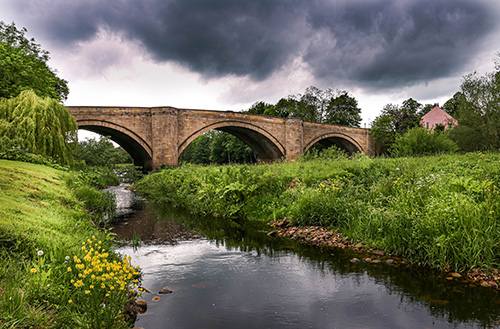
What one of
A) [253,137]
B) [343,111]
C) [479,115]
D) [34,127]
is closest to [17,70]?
[34,127]

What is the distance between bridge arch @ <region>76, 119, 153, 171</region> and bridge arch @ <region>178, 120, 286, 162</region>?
2.68 meters

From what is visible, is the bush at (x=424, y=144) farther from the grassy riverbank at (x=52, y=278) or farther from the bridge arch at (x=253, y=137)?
the grassy riverbank at (x=52, y=278)

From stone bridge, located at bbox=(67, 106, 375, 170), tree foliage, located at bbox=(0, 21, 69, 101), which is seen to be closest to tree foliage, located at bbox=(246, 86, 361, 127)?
stone bridge, located at bbox=(67, 106, 375, 170)

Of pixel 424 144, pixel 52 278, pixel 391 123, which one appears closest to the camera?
pixel 52 278

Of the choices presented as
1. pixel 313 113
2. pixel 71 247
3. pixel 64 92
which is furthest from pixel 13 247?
pixel 313 113

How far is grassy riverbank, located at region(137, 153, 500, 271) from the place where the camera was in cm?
453

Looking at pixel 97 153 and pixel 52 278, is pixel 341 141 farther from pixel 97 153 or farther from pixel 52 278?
pixel 52 278

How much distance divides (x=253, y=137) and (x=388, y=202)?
26.3 m

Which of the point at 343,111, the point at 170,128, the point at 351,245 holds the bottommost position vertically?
the point at 351,245

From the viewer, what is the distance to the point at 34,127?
1136cm

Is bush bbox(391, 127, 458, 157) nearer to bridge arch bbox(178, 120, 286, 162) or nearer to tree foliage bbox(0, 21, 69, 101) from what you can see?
bridge arch bbox(178, 120, 286, 162)

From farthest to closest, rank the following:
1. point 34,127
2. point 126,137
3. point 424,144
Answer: point 126,137, point 424,144, point 34,127

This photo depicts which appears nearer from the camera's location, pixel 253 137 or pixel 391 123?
pixel 253 137

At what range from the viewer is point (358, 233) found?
586cm
